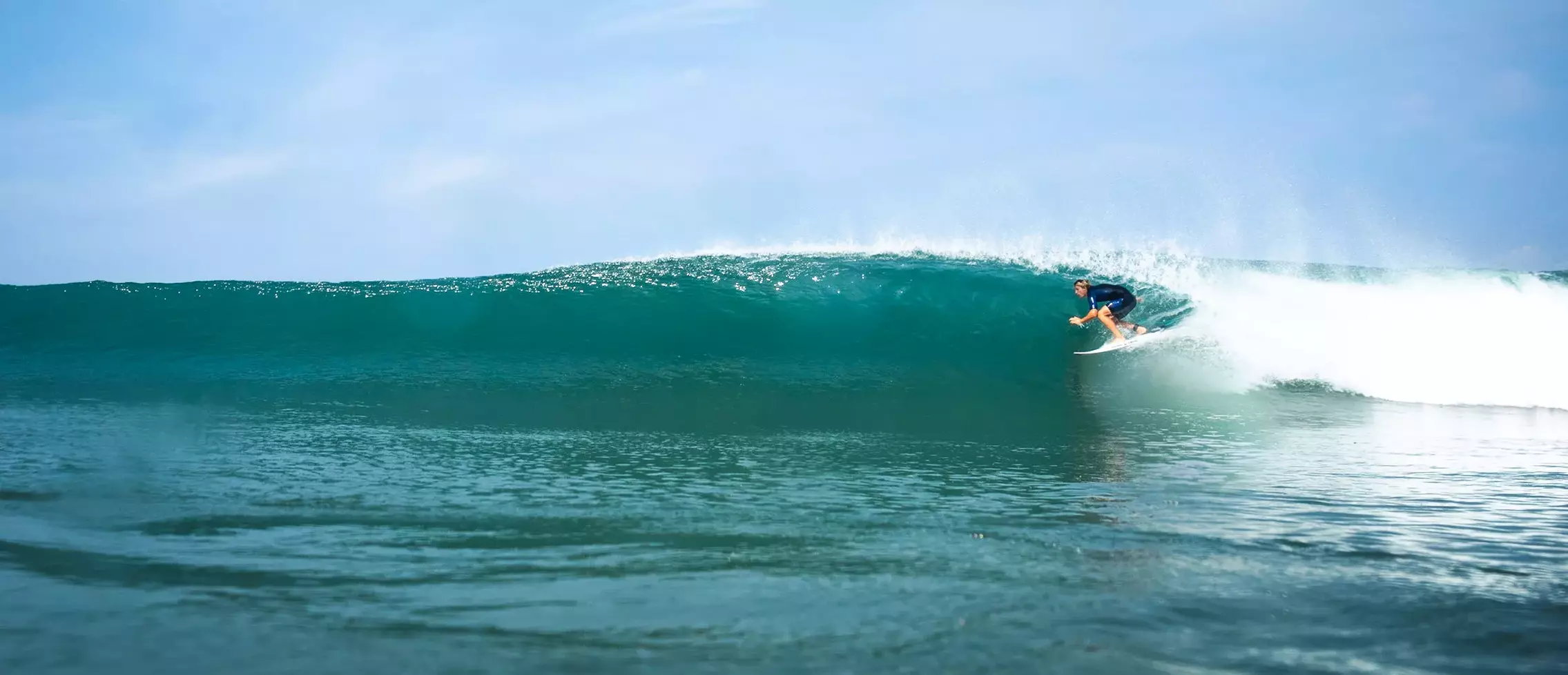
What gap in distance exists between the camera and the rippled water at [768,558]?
2.75m

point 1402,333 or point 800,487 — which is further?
point 1402,333

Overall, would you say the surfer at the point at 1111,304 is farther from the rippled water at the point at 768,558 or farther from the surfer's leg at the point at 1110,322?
the rippled water at the point at 768,558

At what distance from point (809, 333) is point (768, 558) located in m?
9.69

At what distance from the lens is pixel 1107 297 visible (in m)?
12.3

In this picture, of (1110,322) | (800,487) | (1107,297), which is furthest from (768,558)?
(1107,297)

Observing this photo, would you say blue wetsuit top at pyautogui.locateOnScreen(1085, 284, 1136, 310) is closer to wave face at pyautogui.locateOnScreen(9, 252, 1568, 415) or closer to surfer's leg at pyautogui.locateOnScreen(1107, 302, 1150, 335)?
surfer's leg at pyautogui.locateOnScreen(1107, 302, 1150, 335)

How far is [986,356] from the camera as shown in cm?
1259

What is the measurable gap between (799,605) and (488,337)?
10.7 meters

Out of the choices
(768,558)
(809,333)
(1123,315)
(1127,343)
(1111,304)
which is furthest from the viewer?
(809,333)

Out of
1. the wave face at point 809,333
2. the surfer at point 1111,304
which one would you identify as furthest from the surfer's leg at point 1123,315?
the wave face at point 809,333

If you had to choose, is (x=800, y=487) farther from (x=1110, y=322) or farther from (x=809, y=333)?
(x=809, y=333)

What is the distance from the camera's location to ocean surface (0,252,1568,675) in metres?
2.86

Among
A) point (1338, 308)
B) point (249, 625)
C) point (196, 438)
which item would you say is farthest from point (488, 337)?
point (1338, 308)

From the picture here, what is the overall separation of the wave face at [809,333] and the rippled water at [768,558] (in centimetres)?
348
